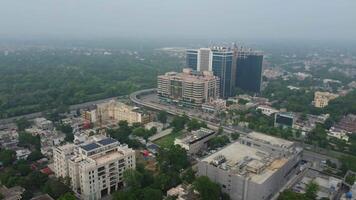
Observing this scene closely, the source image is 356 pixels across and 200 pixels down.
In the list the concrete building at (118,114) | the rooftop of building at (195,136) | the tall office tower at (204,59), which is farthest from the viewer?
the tall office tower at (204,59)

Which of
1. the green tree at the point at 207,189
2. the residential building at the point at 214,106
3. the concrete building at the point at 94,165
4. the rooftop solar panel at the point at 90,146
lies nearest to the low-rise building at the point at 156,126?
the residential building at the point at 214,106

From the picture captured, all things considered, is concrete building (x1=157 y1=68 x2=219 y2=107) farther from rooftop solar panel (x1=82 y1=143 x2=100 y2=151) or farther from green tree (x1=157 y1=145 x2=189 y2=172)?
rooftop solar panel (x1=82 y1=143 x2=100 y2=151)

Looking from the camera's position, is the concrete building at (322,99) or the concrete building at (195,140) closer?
the concrete building at (195,140)

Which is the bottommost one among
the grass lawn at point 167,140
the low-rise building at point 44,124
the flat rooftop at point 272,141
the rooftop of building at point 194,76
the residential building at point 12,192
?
the grass lawn at point 167,140

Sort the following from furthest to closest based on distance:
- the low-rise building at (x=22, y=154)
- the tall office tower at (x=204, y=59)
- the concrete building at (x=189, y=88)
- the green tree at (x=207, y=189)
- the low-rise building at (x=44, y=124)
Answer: the tall office tower at (x=204, y=59) → the concrete building at (x=189, y=88) → the low-rise building at (x=44, y=124) → the low-rise building at (x=22, y=154) → the green tree at (x=207, y=189)

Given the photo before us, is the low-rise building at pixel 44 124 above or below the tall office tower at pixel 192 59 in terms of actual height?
below

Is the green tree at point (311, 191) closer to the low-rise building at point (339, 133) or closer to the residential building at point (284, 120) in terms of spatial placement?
the low-rise building at point (339, 133)

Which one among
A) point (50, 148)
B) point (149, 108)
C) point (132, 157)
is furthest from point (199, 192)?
point (149, 108)
